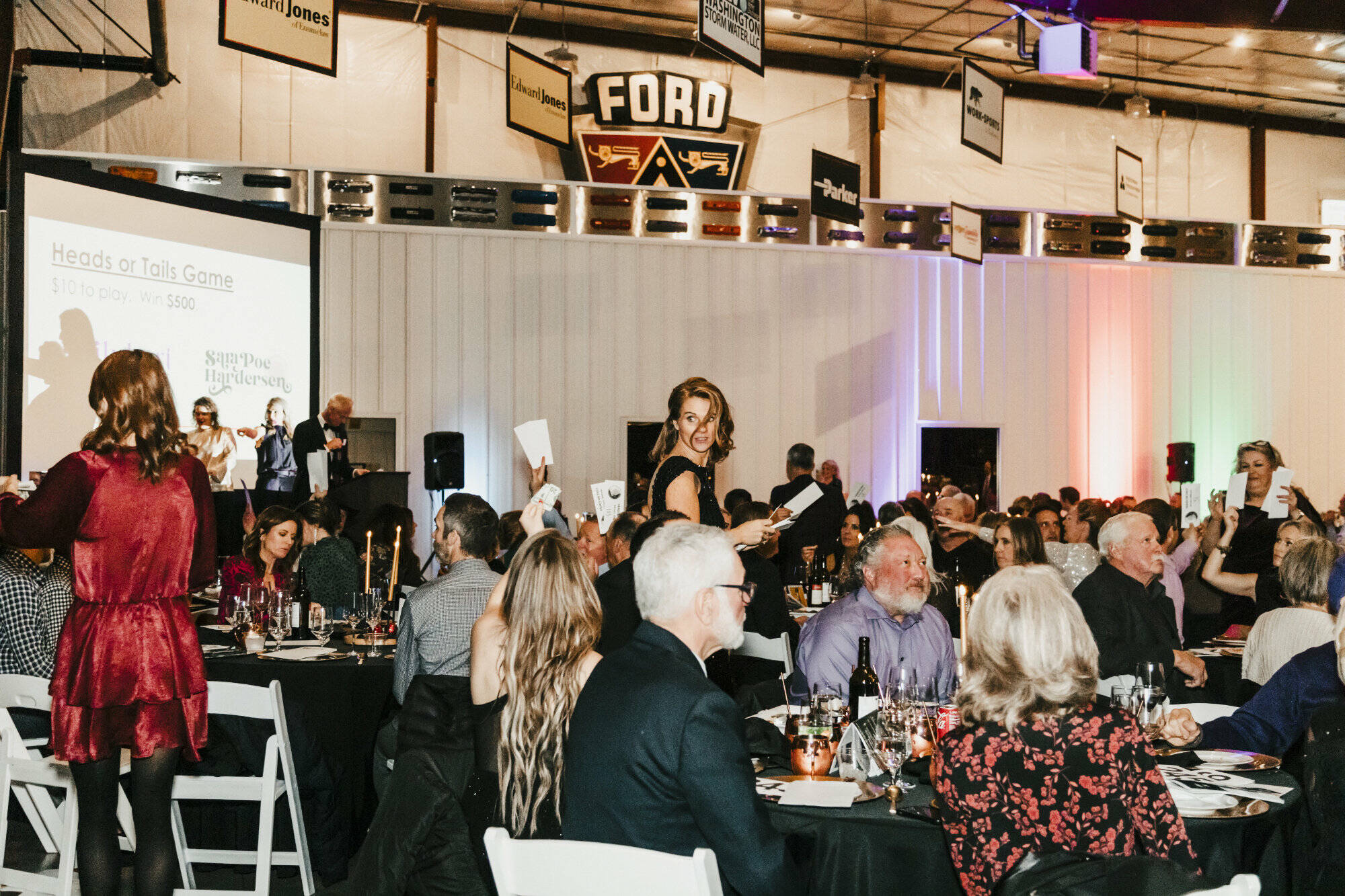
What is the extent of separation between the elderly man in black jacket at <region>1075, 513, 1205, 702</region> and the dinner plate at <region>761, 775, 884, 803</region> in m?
1.86

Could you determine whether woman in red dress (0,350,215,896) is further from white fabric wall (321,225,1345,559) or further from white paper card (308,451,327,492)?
white fabric wall (321,225,1345,559)

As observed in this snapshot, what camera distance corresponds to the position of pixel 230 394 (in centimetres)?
876

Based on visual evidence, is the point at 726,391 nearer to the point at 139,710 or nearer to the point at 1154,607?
the point at 1154,607

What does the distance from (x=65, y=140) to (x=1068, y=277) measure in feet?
31.6

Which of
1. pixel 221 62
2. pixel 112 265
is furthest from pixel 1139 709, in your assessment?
pixel 221 62

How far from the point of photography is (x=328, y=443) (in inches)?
355

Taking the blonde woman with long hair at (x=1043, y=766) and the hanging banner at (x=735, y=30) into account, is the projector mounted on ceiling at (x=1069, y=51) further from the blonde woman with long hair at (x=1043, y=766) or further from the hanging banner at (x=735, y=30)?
the blonde woman with long hair at (x=1043, y=766)

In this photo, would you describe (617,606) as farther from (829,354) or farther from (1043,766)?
(829,354)

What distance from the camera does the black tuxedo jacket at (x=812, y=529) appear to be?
26.9ft

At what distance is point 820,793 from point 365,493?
6.57m

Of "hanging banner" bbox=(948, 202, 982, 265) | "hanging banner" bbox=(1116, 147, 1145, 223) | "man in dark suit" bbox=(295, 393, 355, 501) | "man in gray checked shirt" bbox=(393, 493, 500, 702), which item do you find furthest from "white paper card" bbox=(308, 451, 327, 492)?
"hanging banner" bbox=(1116, 147, 1145, 223)

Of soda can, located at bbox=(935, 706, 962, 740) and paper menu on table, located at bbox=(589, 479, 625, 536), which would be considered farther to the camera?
paper menu on table, located at bbox=(589, 479, 625, 536)

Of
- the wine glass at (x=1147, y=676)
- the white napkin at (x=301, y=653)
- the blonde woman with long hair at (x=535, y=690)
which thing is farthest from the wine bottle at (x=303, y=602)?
the wine glass at (x=1147, y=676)

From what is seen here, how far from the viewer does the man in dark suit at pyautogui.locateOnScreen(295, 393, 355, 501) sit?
866 cm
